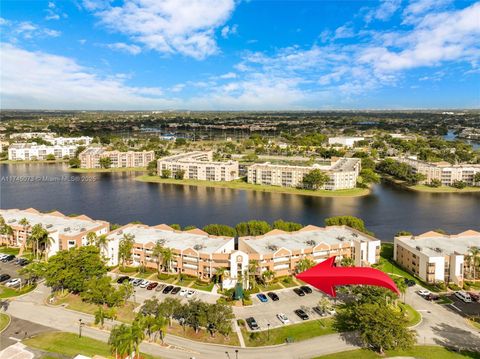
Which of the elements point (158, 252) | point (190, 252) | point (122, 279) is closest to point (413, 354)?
point (190, 252)

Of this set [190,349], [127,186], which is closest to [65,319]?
[190,349]

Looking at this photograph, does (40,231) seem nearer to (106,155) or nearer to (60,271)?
(60,271)

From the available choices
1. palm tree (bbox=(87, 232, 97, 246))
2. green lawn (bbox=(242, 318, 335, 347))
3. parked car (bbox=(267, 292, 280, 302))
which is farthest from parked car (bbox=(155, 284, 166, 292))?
palm tree (bbox=(87, 232, 97, 246))

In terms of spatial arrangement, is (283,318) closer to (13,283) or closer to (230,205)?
(13,283)

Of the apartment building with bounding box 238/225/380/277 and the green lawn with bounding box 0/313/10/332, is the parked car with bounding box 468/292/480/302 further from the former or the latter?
the green lawn with bounding box 0/313/10/332

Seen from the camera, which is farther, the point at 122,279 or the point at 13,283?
the point at 122,279

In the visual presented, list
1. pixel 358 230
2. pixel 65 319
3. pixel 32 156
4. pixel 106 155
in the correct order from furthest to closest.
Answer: pixel 32 156
pixel 106 155
pixel 358 230
pixel 65 319
